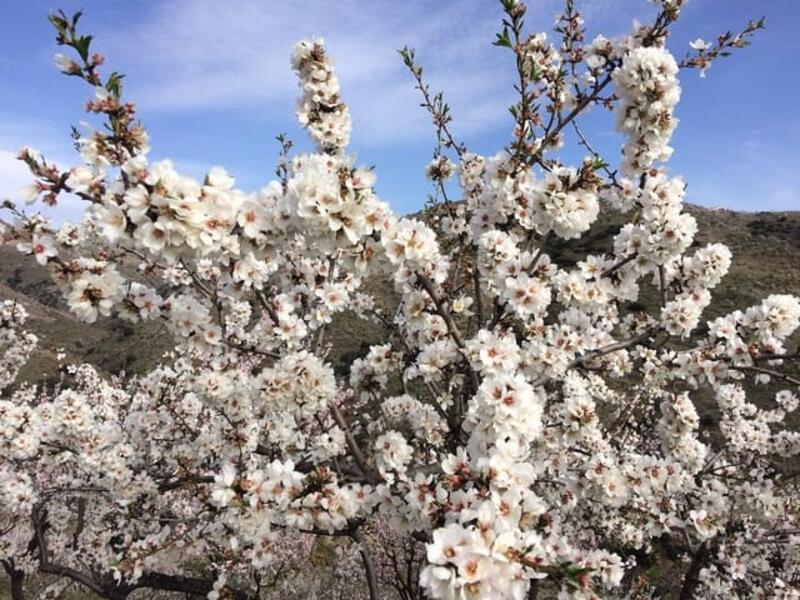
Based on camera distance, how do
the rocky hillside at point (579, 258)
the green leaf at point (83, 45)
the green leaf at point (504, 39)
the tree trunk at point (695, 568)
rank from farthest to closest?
the rocky hillside at point (579, 258)
the tree trunk at point (695, 568)
the green leaf at point (504, 39)
the green leaf at point (83, 45)

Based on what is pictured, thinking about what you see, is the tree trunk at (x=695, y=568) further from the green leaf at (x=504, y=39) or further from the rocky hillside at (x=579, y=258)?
the rocky hillside at (x=579, y=258)

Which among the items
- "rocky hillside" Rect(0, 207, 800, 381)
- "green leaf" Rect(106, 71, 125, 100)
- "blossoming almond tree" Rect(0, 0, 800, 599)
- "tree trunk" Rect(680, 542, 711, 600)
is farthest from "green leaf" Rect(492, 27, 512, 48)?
"rocky hillside" Rect(0, 207, 800, 381)

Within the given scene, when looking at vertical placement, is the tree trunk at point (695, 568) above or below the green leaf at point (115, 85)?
below

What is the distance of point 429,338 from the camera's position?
5418 millimetres

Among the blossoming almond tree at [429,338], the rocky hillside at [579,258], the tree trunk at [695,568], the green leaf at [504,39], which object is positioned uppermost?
the rocky hillside at [579,258]

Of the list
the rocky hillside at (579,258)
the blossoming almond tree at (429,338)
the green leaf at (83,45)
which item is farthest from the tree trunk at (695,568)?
the rocky hillside at (579,258)

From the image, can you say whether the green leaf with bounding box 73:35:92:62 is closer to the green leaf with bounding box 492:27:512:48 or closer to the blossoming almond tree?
the blossoming almond tree

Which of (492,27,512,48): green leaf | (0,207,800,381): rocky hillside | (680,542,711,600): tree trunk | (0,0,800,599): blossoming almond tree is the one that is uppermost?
(0,207,800,381): rocky hillside

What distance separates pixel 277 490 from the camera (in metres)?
3.70

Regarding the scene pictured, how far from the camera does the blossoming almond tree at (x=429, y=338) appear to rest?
8.98 feet

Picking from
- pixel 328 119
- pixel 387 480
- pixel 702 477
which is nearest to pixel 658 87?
pixel 328 119

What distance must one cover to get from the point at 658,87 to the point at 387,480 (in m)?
4.06

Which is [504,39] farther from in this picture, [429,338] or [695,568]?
[695,568]

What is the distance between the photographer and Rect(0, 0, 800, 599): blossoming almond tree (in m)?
2.74
